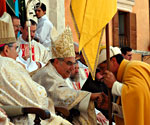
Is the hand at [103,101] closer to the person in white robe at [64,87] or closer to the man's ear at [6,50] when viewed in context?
the person in white robe at [64,87]

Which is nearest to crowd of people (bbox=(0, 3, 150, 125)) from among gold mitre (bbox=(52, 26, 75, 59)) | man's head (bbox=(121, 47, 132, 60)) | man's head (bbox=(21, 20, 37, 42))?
gold mitre (bbox=(52, 26, 75, 59))

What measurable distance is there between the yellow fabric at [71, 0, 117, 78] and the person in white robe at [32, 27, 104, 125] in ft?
1.05

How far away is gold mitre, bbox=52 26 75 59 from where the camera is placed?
605 centimetres

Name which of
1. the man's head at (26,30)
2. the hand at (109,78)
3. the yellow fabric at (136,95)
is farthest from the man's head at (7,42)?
the man's head at (26,30)

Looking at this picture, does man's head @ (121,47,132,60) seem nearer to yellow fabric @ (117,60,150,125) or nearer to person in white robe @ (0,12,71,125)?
yellow fabric @ (117,60,150,125)

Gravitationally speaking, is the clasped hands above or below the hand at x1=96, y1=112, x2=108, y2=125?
above

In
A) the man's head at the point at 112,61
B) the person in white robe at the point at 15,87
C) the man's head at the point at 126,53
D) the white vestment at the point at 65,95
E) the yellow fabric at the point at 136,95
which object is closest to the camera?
the person in white robe at the point at 15,87

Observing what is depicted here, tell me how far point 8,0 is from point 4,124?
4.55m

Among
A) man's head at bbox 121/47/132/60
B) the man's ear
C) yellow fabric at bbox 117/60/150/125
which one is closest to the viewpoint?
the man's ear

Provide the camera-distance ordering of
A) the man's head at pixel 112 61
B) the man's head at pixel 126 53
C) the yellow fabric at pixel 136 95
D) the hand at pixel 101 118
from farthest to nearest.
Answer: the man's head at pixel 126 53 → the hand at pixel 101 118 → the man's head at pixel 112 61 → the yellow fabric at pixel 136 95

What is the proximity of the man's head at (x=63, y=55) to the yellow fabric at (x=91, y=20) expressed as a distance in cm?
31

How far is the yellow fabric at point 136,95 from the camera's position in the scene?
5.60m

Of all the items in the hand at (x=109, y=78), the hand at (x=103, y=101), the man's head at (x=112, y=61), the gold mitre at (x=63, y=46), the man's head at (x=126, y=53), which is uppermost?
the gold mitre at (x=63, y=46)

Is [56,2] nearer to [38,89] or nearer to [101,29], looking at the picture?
[101,29]
